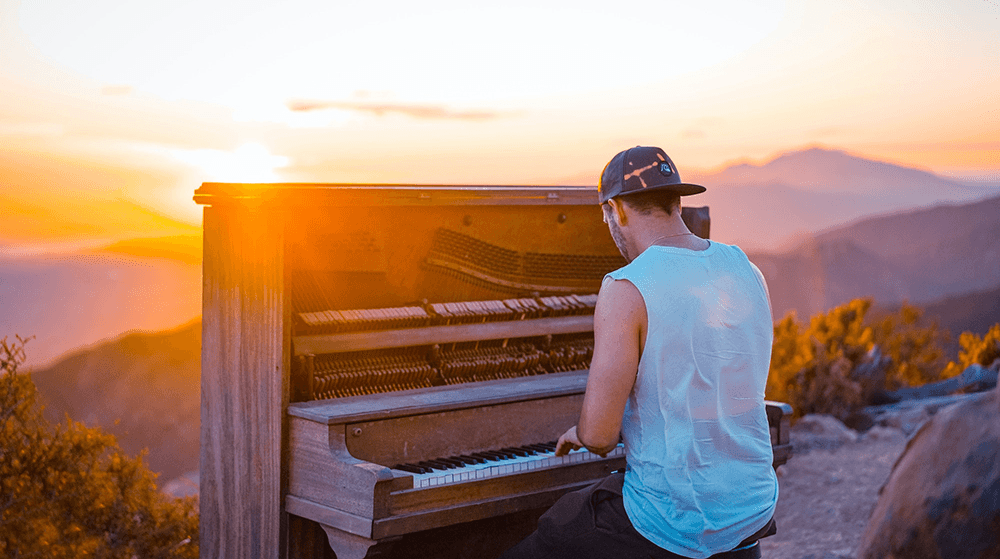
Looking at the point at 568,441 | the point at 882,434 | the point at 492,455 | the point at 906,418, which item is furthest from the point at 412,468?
the point at 906,418

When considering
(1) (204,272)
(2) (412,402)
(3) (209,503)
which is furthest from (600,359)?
(3) (209,503)

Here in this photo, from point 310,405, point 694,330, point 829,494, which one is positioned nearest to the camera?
point 694,330

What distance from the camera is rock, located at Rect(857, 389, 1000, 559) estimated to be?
2.76 metres

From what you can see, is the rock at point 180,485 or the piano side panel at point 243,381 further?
the rock at point 180,485

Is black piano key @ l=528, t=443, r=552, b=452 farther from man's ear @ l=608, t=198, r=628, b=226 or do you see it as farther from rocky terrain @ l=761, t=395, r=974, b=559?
rocky terrain @ l=761, t=395, r=974, b=559

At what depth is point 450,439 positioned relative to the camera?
3516mm

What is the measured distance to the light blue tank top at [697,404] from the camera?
7.93ft

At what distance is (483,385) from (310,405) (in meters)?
0.80

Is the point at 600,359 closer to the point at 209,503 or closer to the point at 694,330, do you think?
the point at 694,330

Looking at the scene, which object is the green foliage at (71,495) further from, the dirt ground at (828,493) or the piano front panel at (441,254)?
the dirt ground at (828,493)

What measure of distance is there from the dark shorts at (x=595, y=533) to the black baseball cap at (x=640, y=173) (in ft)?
2.81

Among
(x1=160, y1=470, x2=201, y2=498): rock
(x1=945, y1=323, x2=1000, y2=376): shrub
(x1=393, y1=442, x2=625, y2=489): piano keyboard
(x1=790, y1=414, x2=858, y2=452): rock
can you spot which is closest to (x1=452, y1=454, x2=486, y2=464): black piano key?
(x1=393, y1=442, x2=625, y2=489): piano keyboard

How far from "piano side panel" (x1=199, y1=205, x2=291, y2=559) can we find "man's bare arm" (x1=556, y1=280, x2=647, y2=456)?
132cm

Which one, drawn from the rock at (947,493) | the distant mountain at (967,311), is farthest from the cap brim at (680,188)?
the distant mountain at (967,311)
